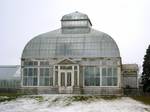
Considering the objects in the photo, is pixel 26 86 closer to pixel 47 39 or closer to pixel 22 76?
pixel 22 76

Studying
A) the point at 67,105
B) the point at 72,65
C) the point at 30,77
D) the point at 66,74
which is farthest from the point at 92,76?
the point at 67,105

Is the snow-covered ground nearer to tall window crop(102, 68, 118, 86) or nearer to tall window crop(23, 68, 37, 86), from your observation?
tall window crop(102, 68, 118, 86)

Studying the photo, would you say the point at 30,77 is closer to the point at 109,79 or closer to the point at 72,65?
the point at 72,65

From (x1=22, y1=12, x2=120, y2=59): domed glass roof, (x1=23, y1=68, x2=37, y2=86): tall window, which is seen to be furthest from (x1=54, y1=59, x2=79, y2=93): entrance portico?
(x1=23, y1=68, x2=37, y2=86): tall window

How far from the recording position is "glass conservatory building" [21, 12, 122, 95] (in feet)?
209

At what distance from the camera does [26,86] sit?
6562 cm

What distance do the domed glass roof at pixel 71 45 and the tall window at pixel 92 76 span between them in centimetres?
237

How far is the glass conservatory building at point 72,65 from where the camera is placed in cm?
6381

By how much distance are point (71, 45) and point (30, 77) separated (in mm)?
8904

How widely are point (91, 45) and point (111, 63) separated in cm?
498

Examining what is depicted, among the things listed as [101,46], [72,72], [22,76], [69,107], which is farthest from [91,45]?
[69,107]

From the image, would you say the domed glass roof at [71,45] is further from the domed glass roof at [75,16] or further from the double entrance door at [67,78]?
the domed glass roof at [75,16]

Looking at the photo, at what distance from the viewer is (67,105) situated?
43594 millimetres

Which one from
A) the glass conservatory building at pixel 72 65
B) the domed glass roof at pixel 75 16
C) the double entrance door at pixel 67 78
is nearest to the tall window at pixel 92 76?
the glass conservatory building at pixel 72 65
